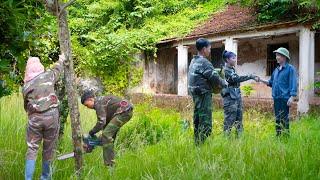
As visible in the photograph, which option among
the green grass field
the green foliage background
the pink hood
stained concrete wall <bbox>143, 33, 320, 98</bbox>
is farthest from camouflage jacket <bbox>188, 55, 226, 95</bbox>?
stained concrete wall <bbox>143, 33, 320, 98</bbox>

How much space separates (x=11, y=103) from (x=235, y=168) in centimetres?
602

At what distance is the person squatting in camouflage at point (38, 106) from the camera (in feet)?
16.7

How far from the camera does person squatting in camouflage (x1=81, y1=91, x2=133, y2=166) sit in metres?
5.77

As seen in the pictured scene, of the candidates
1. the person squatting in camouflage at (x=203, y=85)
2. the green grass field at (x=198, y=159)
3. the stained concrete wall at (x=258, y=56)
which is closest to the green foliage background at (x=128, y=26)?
the stained concrete wall at (x=258, y=56)

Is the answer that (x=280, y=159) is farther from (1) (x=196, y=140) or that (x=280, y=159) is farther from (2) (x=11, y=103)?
(2) (x=11, y=103)

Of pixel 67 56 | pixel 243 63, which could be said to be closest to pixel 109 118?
pixel 67 56

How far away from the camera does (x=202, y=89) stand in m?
6.41

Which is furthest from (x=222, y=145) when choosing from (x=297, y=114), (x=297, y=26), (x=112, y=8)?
(x=112, y=8)

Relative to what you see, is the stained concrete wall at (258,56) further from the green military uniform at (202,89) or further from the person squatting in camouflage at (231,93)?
the green military uniform at (202,89)

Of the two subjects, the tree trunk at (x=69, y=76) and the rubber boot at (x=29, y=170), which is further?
the rubber boot at (x=29, y=170)

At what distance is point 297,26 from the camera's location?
13836 millimetres

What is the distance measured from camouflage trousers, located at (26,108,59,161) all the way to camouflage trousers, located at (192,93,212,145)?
1967 millimetres

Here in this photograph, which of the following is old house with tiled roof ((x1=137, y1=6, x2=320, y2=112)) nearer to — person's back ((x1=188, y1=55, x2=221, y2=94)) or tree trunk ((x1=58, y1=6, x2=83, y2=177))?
person's back ((x1=188, y1=55, x2=221, y2=94))

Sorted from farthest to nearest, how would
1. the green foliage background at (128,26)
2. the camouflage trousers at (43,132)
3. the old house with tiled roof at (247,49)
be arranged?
the green foliage background at (128,26), the old house with tiled roof at (247,49), the camouflage trousers at (43,132)
